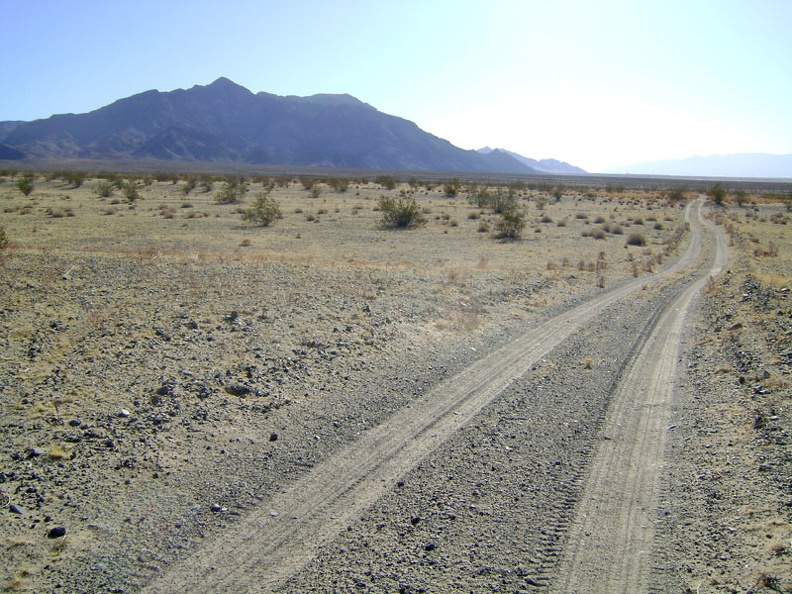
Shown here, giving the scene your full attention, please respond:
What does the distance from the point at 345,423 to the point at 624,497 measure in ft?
11.6

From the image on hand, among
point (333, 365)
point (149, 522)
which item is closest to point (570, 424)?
point (333, 365)

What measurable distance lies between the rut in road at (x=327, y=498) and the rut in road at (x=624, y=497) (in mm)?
1839

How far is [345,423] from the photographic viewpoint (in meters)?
7.91

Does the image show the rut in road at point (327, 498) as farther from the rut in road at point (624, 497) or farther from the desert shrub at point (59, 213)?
the desert shrub at point (59, 213)

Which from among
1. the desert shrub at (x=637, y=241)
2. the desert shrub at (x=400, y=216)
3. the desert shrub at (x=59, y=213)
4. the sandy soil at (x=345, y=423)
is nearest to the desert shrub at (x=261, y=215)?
the desert shrub at (x=400, y=216)

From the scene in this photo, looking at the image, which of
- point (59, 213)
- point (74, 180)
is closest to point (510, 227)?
point (59, 213)

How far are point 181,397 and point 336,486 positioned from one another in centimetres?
313

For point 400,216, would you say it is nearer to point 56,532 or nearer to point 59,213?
point 59,213

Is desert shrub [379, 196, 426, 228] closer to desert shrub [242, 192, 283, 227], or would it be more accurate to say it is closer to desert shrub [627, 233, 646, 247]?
desert shrub [242, 192, 283, 227]

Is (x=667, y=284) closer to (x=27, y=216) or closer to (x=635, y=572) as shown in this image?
(x=635, y=572)

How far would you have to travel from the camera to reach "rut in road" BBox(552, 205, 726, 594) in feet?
16.0

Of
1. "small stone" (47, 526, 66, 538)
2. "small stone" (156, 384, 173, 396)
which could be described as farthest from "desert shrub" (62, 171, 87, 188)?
"small stone" (47, 526, 66, 538)

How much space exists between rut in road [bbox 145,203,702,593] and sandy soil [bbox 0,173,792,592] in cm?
6

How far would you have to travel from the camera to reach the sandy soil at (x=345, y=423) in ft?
16.7
